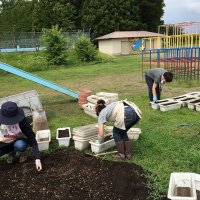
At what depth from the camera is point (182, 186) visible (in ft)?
12.3

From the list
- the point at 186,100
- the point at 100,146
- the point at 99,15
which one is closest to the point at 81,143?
the point at 100,146

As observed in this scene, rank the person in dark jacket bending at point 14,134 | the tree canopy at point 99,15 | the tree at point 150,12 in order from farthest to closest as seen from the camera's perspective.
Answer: the tree at point 150,12
the tree canopy at point 99,15
the person in dark jacket bending at point 14,134

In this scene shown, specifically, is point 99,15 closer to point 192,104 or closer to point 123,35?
point 123,35

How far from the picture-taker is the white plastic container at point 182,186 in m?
3.57

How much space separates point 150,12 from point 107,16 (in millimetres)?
7479

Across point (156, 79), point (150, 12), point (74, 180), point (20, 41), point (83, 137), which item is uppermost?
point (150, 12)

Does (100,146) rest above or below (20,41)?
below

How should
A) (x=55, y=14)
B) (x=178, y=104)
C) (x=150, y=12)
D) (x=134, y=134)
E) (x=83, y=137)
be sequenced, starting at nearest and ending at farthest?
1. (x=83, y=137)
2. (x=134, y=134)
3. (x=178, y=104)
4. (x=55, y=14)
5. (x=150, y=12)

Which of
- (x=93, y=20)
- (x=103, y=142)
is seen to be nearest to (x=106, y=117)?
(x=103, y=142)

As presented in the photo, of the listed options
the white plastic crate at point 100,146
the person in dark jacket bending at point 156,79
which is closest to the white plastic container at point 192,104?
the person in dark jacket bending at point 156,79

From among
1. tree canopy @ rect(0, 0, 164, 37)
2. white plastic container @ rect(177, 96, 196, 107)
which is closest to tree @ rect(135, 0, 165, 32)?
tree canopy @ rect(0, 0, 164, 37)

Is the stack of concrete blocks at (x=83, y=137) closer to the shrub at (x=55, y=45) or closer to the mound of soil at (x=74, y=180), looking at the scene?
the mound of soil at (x=74, y=180)

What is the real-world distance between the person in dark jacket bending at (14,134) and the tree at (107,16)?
1321 inches

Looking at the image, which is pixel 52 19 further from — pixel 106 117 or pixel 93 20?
pixel 106 117
